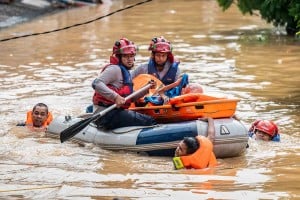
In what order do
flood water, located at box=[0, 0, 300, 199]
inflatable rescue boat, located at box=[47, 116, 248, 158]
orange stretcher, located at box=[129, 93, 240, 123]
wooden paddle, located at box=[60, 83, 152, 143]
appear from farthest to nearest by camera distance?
wooden paddle, located at box=[60, 83, 152, 143], orange stretcher, located at box=[129, 93, 240, 123], inflatable rescue boat, located at box=[47, 116, 248, 158], flood water, located at box=[0, 0, 300, 199]

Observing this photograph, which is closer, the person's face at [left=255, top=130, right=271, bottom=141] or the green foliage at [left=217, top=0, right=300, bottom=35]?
the person's face at [left=255, top=130, right=271, bottom=141]

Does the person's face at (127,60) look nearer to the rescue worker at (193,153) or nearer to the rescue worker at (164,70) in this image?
the rescue worker at (164,70)

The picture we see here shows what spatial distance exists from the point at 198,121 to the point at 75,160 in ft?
5.59

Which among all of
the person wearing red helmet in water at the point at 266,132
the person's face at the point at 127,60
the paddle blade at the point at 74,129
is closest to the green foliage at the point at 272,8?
the person wearing red helmet in water at the point at 266,132

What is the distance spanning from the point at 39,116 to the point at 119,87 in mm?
2149

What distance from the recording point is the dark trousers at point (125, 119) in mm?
12008

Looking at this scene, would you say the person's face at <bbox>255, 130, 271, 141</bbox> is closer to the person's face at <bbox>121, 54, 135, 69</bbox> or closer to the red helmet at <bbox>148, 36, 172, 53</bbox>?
the red helmet at <bbox>148, 36, 172, 53</bbox>

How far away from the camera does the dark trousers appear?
39.4ft

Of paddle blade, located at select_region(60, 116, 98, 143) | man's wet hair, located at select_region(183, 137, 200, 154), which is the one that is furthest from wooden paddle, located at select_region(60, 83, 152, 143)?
man's wet hair, located at select_region(183, 137, 200, 154)

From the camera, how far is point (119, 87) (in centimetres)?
1220

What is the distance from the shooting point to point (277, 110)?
49.2ft

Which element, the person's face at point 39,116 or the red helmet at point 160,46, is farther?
the person's face at point 39,116

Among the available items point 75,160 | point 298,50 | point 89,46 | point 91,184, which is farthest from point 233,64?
point 91,184

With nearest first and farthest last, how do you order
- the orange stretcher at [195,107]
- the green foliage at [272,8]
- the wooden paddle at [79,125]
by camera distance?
the orange stretcher at [195,107]
the wooden paddle at [79,125]
the green foliage at [272,8]
